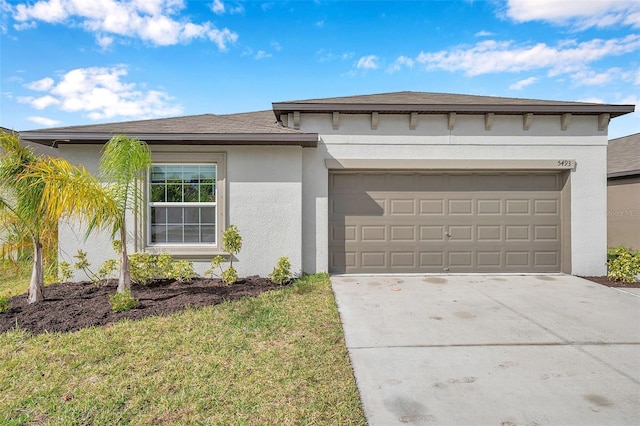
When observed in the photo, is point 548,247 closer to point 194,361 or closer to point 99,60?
point 194,361

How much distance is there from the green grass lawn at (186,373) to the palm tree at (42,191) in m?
1.68

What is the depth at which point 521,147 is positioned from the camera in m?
7.49

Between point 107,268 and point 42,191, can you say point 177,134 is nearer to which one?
point 42,191

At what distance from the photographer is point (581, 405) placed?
2711mm

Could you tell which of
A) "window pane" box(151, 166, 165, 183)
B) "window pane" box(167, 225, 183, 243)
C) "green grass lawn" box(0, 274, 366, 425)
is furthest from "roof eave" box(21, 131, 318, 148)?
"green grass lawn" box(0, 274, 366, 425)

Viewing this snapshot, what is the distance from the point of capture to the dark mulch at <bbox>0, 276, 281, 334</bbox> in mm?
4441

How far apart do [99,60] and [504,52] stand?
1201cm

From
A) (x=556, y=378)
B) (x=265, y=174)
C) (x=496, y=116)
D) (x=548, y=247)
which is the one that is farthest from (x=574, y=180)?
(x=265, y=174)

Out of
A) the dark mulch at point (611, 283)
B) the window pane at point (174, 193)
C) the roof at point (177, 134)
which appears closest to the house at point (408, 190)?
the window pane at point (174, 193)

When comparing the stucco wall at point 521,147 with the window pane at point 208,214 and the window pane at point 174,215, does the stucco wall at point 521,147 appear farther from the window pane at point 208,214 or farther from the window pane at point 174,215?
the window pane at point 174,215

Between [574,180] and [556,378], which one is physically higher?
[574,180]

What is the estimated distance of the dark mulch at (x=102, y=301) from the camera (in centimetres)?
444

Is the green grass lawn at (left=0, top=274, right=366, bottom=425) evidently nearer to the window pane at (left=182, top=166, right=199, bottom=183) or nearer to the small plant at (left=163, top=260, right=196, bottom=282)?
the small plant at (left=163, top=260, right=196, bottom=282)

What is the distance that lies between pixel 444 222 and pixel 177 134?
6.13 meters
